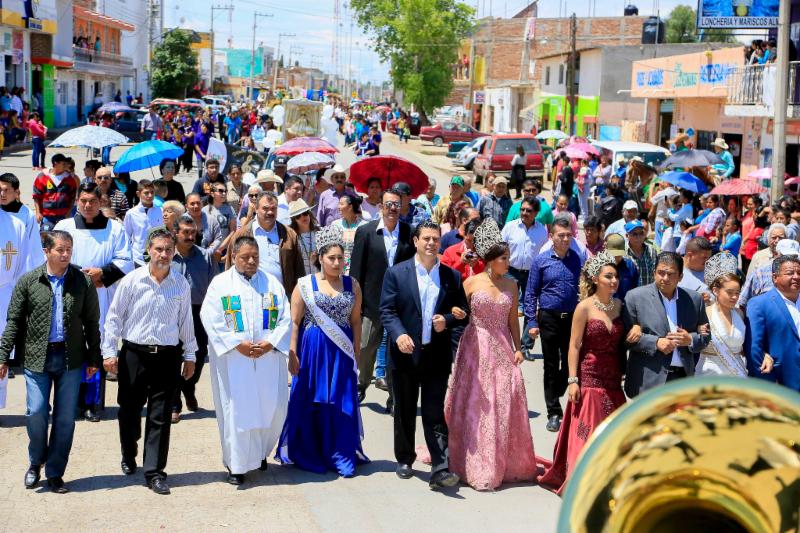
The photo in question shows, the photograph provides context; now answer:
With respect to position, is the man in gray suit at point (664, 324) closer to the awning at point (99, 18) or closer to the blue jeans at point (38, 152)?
the blue jeans at point (38, 152)

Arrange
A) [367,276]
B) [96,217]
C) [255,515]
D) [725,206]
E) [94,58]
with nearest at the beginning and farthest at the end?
[255,515] < [96,217] < [367,276] < [725,206] < [94,58]

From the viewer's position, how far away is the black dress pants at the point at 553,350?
8.96m

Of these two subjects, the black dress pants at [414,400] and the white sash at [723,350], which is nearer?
the black dress pants at [414,400]

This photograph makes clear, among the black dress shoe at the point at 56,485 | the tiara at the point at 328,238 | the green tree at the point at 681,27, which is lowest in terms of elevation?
the black dress shoe at the point at 56,485

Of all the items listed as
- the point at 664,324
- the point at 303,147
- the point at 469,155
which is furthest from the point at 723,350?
the point at 469,155

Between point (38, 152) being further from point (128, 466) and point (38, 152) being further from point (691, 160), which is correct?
point (128, 466)

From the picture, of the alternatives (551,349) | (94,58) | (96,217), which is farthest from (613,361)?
(94,58)

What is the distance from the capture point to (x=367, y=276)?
9461 millimetres

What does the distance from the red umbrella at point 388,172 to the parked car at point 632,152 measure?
48.9 feet

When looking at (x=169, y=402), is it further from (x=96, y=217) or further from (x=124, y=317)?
(x=96, y=217)

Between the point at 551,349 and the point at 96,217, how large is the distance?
4034mm

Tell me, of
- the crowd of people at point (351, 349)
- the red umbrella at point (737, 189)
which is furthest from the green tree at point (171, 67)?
the crowd of people at point (351, 349)

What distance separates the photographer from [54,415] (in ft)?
23.0

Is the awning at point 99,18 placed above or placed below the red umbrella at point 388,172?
above
